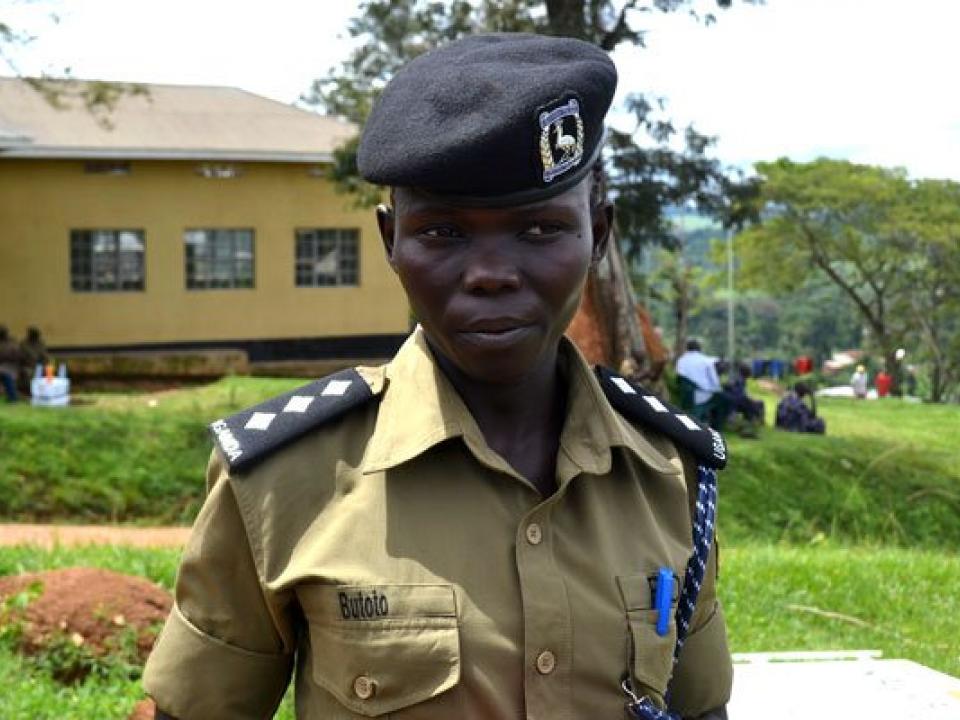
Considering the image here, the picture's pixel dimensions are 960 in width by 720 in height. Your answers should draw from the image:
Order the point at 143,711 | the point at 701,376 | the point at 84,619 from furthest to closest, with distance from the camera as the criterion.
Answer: the point at 701,376, the point at 84,619, the point at 143,711

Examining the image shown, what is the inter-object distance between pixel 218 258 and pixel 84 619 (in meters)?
16.6

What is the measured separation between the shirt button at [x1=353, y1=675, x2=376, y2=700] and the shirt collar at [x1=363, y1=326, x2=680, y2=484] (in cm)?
25

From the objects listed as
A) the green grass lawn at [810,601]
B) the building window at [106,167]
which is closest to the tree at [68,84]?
the building window at [106,167]

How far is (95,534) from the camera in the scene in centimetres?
902

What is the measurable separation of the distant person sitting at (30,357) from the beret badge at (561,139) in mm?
15803

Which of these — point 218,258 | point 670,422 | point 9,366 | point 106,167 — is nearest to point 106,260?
point 106,167

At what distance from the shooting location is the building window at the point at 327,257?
835 inches

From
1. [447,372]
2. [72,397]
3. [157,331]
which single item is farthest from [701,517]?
[157,331]

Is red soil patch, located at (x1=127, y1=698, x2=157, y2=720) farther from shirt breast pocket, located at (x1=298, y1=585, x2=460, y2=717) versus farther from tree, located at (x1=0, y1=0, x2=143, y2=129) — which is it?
tree, located at (x1=0, y1=0, x2=143, y2=129)

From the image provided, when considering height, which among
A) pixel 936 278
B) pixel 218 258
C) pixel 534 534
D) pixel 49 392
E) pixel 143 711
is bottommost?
pixel 49 392

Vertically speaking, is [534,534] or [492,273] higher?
[492,273]

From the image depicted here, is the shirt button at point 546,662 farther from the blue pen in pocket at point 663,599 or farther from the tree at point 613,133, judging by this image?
the tree at point 613,133

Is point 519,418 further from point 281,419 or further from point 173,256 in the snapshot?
point 173,256

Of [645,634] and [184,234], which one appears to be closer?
[645,634]
